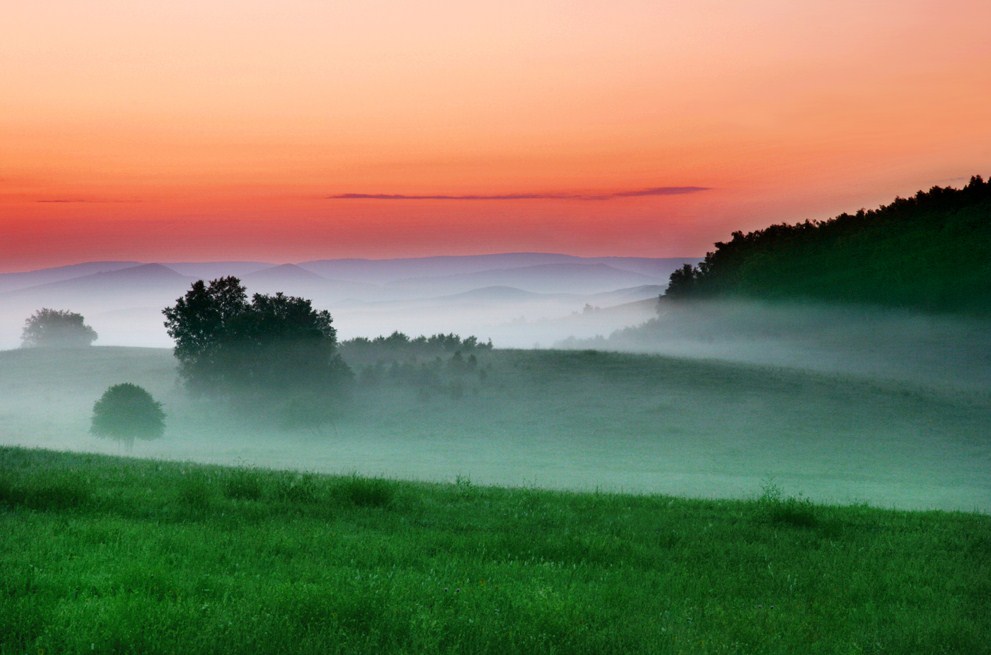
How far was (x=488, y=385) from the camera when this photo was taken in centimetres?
7900

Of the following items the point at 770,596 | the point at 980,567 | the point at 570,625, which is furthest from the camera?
the point at 980,567

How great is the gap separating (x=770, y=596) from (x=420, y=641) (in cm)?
484

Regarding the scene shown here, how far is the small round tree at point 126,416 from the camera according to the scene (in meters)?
59.2

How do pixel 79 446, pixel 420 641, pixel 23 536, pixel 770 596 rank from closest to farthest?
pixel 420 641
pixel 770 596
pixel 23 536
pixel 79 446

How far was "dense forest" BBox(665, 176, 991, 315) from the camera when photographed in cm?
10619

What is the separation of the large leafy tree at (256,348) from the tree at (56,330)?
4777 cm

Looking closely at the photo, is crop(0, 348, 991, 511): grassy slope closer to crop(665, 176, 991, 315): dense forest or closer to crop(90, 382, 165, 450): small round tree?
crop(90, 382, 165, 450): small round tree

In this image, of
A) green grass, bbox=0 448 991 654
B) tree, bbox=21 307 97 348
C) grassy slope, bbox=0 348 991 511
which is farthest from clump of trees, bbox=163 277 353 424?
green grass, bbox=0 448 991 654

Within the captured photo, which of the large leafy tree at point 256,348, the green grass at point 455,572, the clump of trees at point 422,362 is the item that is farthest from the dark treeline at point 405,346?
the green grass at point 455,572

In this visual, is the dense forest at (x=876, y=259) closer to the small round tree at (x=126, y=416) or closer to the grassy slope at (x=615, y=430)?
the grassy slope at (x=615, y=430)

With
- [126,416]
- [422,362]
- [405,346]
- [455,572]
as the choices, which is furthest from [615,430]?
[455,572]

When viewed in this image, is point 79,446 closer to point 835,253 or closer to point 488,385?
point 488,385

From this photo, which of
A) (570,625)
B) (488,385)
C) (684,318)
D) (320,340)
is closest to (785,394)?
(488,385)

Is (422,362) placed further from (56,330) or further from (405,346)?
(56,330)
